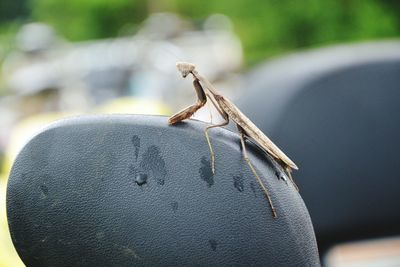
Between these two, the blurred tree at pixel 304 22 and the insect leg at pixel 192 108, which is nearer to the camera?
the insect leg at pixel 192 108

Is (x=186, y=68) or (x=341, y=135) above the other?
(x=186, y=68)

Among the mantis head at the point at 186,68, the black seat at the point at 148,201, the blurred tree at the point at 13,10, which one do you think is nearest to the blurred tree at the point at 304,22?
the mantis head at the point at 186,68

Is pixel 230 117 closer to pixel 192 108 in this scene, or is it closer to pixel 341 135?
pixel 192 108

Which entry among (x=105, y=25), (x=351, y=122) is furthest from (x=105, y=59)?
(x=351, y=122)

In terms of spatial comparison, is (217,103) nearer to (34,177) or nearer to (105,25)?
(34,177)

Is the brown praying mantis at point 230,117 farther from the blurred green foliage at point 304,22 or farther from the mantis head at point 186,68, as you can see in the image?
the blurred green foliage at point 304,22

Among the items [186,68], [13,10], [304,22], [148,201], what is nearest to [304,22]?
[304,22]
